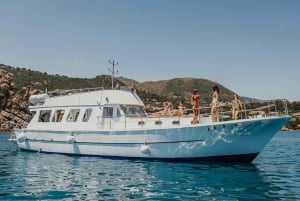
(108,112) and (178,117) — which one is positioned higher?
(108,112)

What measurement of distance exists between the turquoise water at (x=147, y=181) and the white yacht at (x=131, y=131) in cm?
75

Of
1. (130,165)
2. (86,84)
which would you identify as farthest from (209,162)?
(86,84)

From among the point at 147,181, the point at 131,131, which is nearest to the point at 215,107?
the point at 131,131

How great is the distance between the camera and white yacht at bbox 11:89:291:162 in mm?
17828

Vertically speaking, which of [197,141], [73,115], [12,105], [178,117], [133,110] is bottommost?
[197,141]

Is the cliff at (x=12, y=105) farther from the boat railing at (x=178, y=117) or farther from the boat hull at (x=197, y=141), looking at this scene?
the boat hull at (x=197, y=141)

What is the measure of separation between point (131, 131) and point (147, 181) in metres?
6.04

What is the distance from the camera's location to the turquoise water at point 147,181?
11234mm

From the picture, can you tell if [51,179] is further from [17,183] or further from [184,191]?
[184,191]

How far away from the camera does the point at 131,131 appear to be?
1945cm

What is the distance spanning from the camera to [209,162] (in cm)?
1838

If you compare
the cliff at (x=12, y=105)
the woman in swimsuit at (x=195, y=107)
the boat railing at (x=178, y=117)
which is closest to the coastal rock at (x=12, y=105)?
the cliff at (x=12, y=105)

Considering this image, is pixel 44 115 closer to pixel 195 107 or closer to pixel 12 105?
pixel 195 107

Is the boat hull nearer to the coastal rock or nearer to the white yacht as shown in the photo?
the white yacht
